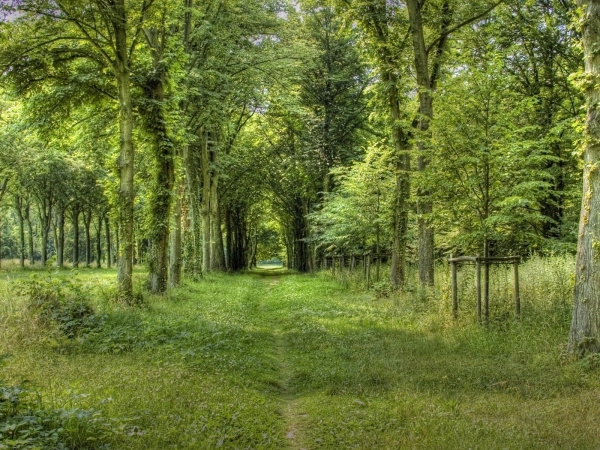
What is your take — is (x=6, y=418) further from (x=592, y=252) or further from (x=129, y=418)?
(x=592, y=252)

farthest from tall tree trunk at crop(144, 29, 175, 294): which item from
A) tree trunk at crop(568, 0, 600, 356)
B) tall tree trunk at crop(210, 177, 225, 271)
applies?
tall tree trunk at crop(210, 177, 225, 271)

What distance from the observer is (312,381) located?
7746mm

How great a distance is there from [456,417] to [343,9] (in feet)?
53.0

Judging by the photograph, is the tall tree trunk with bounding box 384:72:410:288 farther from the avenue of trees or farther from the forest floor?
the forest floor

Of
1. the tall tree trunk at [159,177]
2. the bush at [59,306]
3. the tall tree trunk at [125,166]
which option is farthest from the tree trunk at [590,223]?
the tall tree trunk at [159,177]

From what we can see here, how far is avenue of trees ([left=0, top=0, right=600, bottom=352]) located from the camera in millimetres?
11445

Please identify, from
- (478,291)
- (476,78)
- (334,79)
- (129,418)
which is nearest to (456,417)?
(129,418)

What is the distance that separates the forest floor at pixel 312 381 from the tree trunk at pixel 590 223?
55cm

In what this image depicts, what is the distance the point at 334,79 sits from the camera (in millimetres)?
30312

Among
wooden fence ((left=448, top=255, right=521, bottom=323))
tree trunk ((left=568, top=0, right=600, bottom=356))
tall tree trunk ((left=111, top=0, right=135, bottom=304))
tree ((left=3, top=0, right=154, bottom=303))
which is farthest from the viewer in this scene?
tall tree trunk ((left=111, top=0, right=135, bottom=304))

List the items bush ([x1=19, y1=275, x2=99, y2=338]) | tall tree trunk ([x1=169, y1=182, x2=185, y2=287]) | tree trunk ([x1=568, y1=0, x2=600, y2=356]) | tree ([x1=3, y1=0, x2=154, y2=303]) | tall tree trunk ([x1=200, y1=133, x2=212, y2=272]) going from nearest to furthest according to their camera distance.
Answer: tree trunk ([x1=568, y1=0, x2=600, y2=356]) → bush ([x1=19, y1=275, x2=99, y2=338]) → tree ([x1=3, y1=0, x2=154, y2=303]) → tall tree trunk ([x1=169, y1=182, x2=185, y2=287]) → tall tree trunk ([x1=200, y1=133, x2=212, y2=272])

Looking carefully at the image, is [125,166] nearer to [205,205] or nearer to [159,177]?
[159,177]

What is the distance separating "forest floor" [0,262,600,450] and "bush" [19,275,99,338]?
0.93 feet

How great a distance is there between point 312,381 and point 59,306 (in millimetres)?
5658
